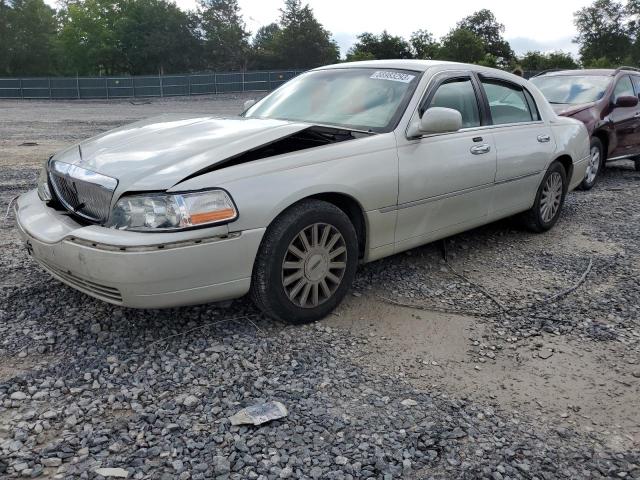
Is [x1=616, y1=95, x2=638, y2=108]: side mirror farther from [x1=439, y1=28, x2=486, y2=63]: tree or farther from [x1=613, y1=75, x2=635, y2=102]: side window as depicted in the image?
[x1=439, y1=28, x2=486, y2=63]: tree

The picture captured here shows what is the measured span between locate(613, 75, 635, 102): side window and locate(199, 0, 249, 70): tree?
240 ft

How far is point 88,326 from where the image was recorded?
345 centimetres

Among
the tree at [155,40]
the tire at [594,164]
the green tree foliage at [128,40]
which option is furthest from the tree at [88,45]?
the tire at [594,164]

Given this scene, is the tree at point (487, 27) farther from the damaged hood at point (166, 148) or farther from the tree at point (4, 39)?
the damaged hood at point (166, 148)

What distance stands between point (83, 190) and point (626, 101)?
8219mm

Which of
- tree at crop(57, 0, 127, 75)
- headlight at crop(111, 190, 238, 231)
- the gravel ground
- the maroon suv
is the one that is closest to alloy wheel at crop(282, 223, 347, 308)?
the gravel ground

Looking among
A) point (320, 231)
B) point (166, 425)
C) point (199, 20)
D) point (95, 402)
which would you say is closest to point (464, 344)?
point (320, 231)

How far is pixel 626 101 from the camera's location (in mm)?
8703

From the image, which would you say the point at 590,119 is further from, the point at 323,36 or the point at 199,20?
the point at 199,20

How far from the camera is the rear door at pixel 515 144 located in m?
4.90

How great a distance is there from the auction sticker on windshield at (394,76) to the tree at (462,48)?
179ft

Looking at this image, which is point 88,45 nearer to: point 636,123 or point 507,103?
point 636,123

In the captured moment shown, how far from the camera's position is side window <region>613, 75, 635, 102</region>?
8.83 m

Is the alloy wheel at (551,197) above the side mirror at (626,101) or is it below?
below
